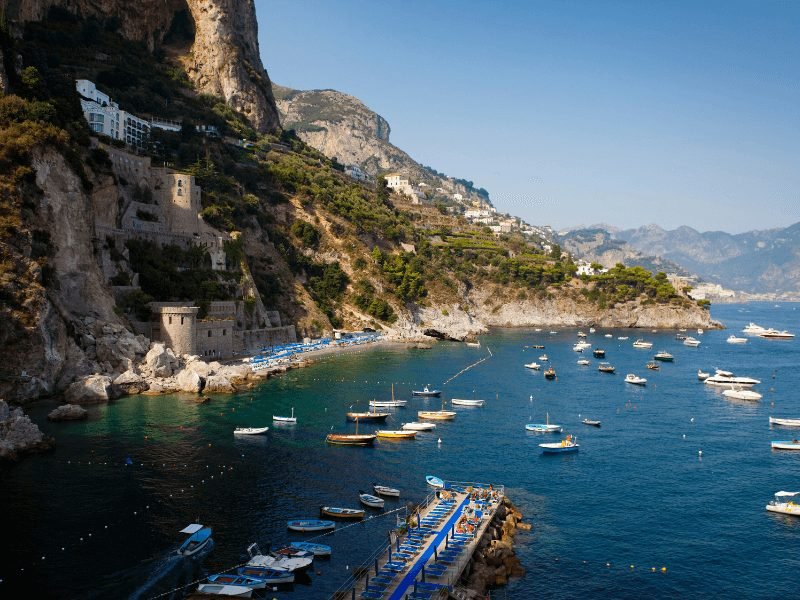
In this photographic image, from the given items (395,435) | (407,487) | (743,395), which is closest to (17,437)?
(407,487)

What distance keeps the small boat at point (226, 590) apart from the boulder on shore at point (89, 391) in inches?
1210

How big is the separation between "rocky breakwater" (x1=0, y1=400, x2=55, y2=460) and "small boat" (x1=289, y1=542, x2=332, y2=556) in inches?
758

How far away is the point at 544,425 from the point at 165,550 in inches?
1233

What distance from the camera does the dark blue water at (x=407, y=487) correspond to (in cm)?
2730

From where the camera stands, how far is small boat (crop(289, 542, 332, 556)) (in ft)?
93.2

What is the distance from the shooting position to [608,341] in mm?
114125

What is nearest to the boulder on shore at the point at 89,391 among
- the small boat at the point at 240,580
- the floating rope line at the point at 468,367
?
the small boat at the point at 240,580

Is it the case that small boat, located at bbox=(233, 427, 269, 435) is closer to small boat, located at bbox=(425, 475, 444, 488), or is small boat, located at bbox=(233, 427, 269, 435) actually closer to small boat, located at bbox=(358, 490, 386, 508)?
small boat, located at bbox=(358, 490, 386, 508)

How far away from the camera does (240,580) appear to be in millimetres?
25344

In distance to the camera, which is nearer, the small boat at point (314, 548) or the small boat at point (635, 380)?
the small boat at point (314, 548)

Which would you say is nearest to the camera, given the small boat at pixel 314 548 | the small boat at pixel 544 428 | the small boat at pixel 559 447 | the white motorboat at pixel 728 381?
the small boat at pixel 314 548

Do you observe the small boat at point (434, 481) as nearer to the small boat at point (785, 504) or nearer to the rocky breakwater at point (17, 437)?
the small boat at point (785, 504)

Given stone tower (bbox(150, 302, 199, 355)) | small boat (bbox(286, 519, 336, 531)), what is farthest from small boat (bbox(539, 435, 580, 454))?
stone tower (bbox(150, 302, 199, 355))

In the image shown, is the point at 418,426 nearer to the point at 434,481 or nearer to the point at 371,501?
the point at 434,481
